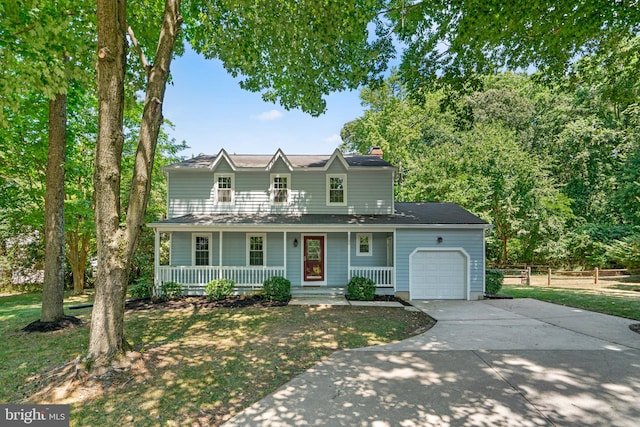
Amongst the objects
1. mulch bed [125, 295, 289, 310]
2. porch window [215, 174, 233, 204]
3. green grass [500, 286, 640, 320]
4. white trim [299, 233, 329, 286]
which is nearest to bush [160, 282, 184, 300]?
mulch bed [125, 295, 289, 310]

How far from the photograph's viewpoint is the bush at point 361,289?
10.9 m

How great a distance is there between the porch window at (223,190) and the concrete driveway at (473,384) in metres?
9.31

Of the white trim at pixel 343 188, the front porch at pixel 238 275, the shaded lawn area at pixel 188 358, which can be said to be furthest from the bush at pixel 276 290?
the white trim at pixel 343 188

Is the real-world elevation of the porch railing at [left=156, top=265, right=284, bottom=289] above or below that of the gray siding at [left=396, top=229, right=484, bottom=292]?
below

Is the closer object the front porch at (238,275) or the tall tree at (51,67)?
the tall tree at (51,67)

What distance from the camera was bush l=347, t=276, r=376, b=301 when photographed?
10.9m

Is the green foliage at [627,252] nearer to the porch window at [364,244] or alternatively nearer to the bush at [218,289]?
the porch window at [364,244]

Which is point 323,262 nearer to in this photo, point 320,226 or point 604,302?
point 320,226

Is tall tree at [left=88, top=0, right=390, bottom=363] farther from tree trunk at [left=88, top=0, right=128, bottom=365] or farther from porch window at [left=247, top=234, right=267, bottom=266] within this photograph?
porch window at [left=247, top=234, right=267, bottom=266]

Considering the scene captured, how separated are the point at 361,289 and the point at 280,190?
5.48 m

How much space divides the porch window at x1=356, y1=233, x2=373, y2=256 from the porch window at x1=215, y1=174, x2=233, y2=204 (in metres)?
5.82

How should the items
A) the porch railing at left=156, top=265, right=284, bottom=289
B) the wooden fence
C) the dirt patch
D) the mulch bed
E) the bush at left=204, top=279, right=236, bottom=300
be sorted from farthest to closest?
1. the wooden fence
2. the porch railing at left=156, top=265, right=284, bottom=289
3. the bush at left=204, top=279, right=236, bottom=300
4. the mulch bed
5. the dirt patch

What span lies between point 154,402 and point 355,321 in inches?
199

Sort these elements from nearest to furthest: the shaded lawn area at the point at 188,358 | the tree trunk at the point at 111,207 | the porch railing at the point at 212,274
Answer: the shaded lawn area at the point at 188,358
the tree trunk at the point at 111,207
the porch railing at the point at 212,274
